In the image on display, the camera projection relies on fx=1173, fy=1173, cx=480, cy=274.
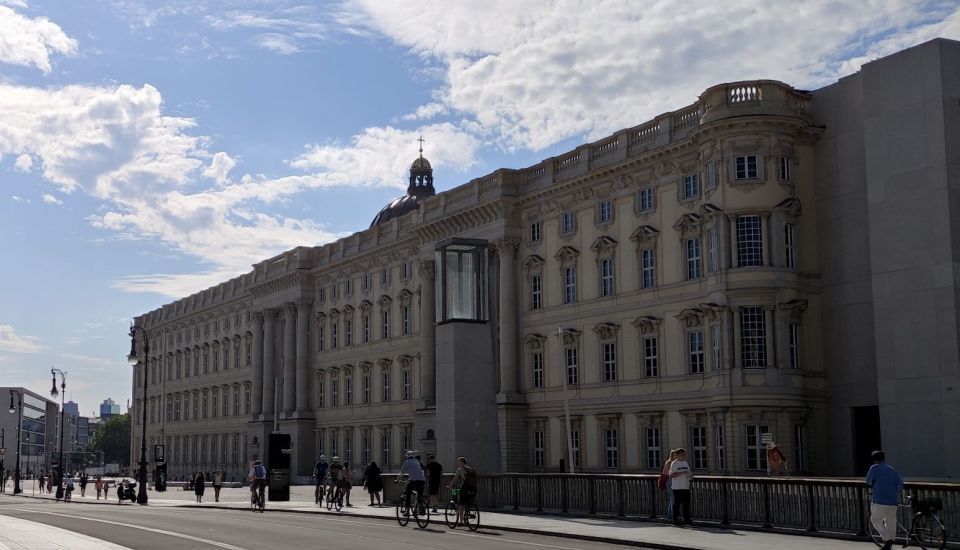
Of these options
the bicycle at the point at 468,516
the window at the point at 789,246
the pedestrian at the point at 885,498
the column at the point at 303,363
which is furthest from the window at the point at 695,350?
the column at the point at 303,363

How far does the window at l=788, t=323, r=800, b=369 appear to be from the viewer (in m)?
51.1

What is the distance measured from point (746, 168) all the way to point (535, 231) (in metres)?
16.9

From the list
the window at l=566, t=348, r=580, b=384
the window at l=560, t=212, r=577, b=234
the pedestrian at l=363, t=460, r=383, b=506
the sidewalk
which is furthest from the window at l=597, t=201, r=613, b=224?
the sidewalk

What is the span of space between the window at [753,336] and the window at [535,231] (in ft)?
54.8

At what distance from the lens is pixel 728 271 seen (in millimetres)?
50594

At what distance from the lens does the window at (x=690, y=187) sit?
5309 centimetres

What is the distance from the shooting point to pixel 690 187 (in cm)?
5366

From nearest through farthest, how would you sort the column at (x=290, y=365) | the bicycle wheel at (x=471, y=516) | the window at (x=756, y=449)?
the bicycle wheel at (x=471, y=516)
the window at (x=756, y=449)
the column at (x=290, y=365)

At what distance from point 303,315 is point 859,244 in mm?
53488

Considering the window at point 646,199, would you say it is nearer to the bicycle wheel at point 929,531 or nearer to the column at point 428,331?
the column at point 428,331

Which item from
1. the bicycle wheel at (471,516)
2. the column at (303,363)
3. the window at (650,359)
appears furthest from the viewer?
the column at (303,363)

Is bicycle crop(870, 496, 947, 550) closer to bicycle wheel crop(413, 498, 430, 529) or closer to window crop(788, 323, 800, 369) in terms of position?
bicycle wheel crop(413, 498, 430, 529)

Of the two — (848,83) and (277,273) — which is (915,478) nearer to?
(848,83)

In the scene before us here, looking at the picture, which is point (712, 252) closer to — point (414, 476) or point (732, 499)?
point (414, 476)
